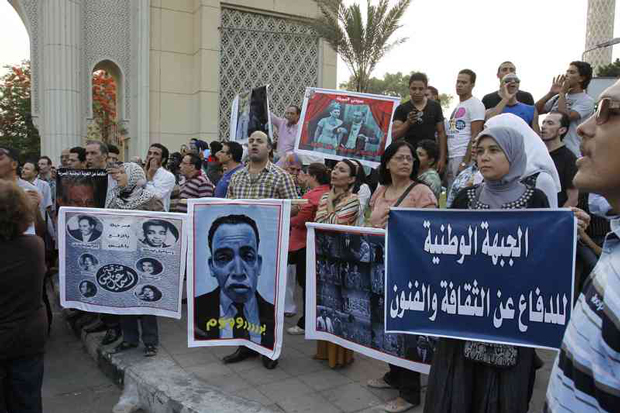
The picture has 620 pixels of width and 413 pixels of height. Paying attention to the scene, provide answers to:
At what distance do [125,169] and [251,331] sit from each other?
83.8 inches

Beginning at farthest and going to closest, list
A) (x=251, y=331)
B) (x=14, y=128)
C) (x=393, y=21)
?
1. (x=14, y=128)
2. (x=393, y=21)
3. (x=251, y=331)

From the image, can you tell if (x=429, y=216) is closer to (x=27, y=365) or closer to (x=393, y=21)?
(x=27, y=365)

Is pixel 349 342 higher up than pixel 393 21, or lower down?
lower down

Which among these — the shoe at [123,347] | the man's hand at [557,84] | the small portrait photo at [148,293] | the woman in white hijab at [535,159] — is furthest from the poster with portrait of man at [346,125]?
the shoe at [123,347]

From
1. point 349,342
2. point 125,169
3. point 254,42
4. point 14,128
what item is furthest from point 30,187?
point 14,128

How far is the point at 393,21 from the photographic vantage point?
47.0 feet

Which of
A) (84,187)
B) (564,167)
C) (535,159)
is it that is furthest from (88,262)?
(564,167)

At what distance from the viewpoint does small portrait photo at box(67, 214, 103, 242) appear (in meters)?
4.88

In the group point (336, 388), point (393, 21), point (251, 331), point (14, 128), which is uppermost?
point (393, 21)

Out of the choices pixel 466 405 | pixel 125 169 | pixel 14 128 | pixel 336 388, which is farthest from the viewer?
pixel 14 128

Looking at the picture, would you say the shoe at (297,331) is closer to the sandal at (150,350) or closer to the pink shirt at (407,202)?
the sandal at (150,350)

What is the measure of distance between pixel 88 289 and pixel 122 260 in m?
0.50

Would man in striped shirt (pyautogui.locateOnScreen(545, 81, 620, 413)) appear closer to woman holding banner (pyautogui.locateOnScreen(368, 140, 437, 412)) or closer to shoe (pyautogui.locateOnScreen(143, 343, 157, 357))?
woman holding banner (pyautogui.locateOnScreen(368, 140, 437, 412))

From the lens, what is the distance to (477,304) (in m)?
2.90
